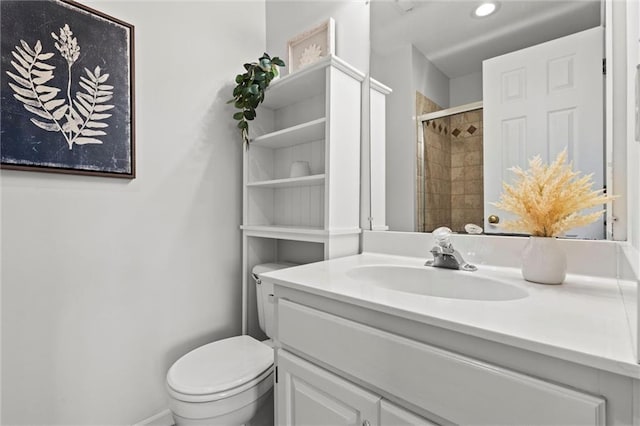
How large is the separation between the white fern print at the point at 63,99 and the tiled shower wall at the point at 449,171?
1.36m

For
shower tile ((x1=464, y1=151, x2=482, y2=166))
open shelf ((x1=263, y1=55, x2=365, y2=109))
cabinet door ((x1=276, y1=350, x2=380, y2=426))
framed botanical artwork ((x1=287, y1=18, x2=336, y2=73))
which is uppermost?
framed botanical artwork ((x1=287, y1=18, x2=336, y2=73))

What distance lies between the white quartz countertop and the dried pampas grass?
167mm

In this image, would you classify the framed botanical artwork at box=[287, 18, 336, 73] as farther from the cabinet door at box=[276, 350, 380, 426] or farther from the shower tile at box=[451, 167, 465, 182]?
the cabinet door at box=[276, 350, 380, 426]

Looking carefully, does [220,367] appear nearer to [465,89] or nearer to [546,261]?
[546,261]

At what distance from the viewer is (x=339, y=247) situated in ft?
4.47

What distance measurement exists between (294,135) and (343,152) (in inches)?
12.9

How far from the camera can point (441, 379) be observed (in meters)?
0.60

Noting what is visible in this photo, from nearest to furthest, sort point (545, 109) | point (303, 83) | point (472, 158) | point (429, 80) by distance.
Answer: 1. point (545, 109)
2. point (472, 158)
3. point (429, 80)
4. point (303, 83)

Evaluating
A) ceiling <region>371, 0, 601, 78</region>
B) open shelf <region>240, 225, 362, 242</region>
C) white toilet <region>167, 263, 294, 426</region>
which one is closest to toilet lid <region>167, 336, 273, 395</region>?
white toilet <region>167, 263, 294, 426</region>

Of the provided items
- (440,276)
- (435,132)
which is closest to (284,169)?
(435,132)

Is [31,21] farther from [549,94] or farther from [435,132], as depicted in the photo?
[549,94]

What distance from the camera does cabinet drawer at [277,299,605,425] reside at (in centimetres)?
48

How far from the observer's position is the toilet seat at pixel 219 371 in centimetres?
106

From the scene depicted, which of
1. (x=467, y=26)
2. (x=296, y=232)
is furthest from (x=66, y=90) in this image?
(x=467, y=26)
